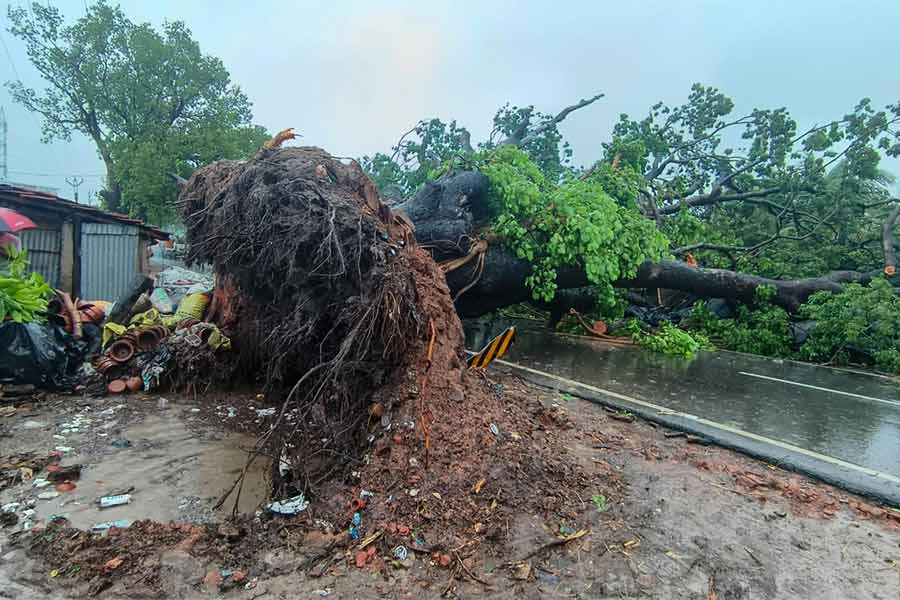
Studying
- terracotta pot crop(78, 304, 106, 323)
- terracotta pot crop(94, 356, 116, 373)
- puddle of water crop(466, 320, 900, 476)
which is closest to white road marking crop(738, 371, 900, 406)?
puddle of water crop(466, 320, 900, 476)

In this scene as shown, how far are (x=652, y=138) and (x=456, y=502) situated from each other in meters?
11.0

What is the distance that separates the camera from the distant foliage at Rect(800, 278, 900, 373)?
8125 millimetres

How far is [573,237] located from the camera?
762cm

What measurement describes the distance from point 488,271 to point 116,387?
503 centimetres

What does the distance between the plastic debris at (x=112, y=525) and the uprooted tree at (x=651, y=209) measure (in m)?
5.16

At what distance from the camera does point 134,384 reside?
5.70m

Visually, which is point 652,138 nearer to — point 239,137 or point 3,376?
point 3,376

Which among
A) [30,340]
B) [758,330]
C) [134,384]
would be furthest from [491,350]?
[758,330]

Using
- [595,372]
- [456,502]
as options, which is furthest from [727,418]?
[456,502]

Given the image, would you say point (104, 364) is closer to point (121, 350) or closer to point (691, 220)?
point (121, 350)

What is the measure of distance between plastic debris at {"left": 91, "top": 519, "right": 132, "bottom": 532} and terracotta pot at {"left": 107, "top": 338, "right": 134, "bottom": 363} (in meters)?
3.41

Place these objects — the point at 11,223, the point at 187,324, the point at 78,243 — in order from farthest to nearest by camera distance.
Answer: the point at 78,243
the point at 11,223
the point at 187,324

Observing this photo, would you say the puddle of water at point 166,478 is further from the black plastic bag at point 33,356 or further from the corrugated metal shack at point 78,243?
the corrugated metal shack at point 78,243

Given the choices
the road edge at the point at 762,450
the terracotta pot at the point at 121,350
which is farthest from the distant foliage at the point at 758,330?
the terracotta pot at the point at 121,350
